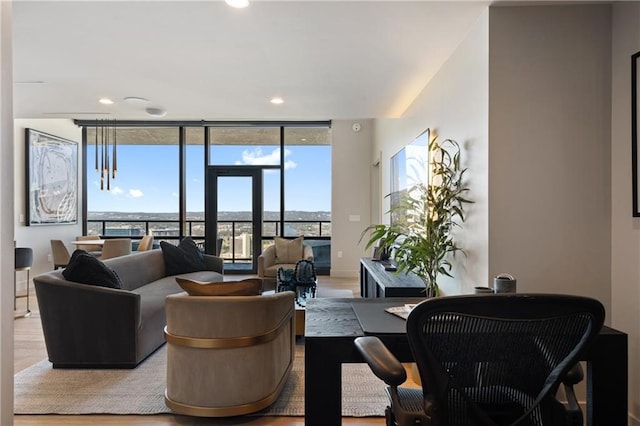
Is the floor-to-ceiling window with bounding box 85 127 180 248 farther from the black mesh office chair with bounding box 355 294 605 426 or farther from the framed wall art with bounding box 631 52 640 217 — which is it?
the black mesh office chair with bounding box 355 294 605 426

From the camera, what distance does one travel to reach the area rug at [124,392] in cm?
235

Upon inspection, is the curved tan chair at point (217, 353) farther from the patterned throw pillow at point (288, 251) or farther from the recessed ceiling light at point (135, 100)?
the patterned throw pillow at point (288, 251)

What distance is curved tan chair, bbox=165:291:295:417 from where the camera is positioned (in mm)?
2178

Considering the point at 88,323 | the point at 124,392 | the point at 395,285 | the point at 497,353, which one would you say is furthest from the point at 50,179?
the point at 497,353

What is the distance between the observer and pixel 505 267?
7.24ft

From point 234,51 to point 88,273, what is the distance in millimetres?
2118

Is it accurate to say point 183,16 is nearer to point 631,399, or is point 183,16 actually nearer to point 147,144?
point 631,399

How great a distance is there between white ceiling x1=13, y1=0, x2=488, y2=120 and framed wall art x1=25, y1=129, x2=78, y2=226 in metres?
2.04

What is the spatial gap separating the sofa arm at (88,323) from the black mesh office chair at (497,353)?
250 cm

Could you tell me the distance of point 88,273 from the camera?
305cm

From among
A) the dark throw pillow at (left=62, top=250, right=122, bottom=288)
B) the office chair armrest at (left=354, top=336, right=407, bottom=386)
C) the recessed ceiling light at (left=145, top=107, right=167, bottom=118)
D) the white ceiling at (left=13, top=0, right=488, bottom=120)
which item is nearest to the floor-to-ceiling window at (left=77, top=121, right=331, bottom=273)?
the recessed ceiling light at (left=145, top=107, right=167, bottom=118)

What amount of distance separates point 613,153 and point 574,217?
1.35ft

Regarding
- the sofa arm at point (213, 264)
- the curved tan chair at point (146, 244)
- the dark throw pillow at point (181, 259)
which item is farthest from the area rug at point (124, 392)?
the curved tan chair at point (146, 244)

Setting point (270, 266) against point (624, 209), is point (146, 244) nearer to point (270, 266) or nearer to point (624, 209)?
point (270, 266)
